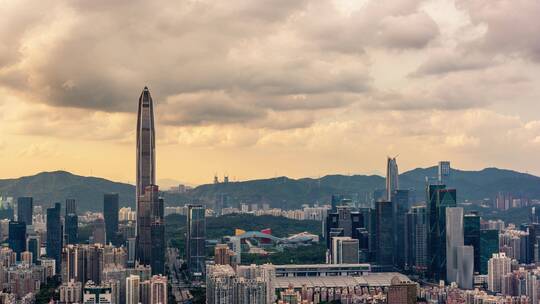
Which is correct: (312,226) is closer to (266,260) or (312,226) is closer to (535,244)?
(266,260)

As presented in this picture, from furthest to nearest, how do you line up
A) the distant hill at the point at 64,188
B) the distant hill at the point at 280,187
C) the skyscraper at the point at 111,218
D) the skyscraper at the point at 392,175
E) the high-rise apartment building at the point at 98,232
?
the distant hill at the point at 64,188 → the distant hill at the point at 280,187 → the skyscraper at the point at 392,175 → the skyscraper at the point at 111,218 → the high-rise apartment building at the point at 98,232

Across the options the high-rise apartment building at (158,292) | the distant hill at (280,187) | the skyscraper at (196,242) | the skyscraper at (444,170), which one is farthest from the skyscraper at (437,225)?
the skyscraper at (444,170)

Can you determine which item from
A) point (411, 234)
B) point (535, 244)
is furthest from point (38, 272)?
point (535, 244)

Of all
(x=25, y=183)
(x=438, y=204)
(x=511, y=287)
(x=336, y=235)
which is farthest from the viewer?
(x=25, y=183)

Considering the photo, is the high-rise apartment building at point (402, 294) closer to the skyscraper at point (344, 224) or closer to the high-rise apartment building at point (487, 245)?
the high-rise apartment building at point (487, 245)

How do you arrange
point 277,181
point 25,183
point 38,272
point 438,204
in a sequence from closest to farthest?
point 38,272
point 438,204
point 25,183
point 277,181

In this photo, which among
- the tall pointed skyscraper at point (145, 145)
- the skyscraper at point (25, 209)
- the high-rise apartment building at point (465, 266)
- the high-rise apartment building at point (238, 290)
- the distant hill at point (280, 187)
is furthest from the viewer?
the distant hill at point (280, 187)
